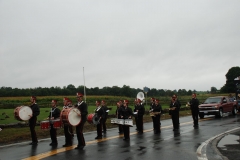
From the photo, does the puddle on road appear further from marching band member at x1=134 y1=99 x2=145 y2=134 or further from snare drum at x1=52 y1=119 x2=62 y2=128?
snare drum at x1=52 y1=119 x2=62 y2=128

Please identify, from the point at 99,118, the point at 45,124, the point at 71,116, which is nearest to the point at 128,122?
the point at 99,118

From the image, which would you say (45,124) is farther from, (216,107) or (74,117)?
(216,107)

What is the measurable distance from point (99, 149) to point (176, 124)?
25.5ft

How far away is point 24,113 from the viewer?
40.8 ft

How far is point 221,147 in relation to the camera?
33.9ft

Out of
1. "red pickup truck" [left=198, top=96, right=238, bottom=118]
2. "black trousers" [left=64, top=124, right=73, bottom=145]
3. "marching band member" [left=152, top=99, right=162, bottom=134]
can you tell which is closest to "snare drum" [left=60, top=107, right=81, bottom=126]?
"black trousers" [left=64, top=124, right=73, bottom=145]

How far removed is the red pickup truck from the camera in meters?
24.4

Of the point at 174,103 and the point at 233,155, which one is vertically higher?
the point at 174,103

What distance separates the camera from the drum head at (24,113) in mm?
12312

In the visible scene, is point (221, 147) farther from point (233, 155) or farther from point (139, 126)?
point (139, 126)

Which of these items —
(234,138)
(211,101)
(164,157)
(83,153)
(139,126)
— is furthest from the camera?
(211,101)

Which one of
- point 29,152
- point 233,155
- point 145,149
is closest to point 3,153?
point 29,152

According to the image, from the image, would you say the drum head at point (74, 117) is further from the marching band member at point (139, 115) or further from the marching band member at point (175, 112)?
the marching band member at point (175, 112)

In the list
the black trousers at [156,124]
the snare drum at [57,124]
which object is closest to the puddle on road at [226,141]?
the black trousers at [156,124]
